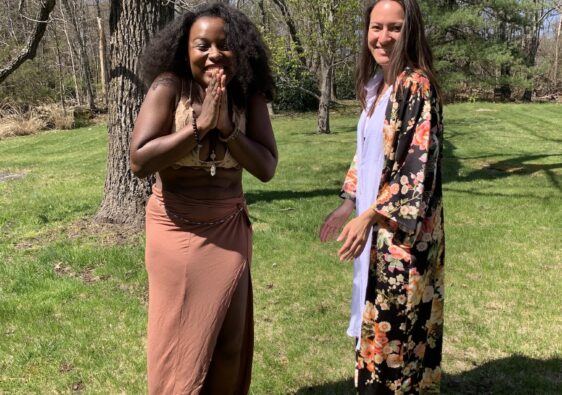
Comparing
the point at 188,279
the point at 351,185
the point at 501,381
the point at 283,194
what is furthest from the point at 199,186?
the point at 283,194

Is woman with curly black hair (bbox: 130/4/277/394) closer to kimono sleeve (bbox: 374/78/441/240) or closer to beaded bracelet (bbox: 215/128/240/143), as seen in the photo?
beaded bracelet (bbox: 215/128/240/143)

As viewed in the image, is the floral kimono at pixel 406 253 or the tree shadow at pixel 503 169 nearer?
the floral kimono at pixel 406 253

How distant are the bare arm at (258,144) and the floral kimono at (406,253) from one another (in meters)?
0.45

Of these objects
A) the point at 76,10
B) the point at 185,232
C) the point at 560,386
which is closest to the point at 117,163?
the point at 185,232

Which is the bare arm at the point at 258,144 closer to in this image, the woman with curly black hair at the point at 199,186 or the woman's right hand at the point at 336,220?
the woman with curly black hair at the point at 199,186

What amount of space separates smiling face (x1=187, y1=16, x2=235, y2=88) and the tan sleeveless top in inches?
4.7

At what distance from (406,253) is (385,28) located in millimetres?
893

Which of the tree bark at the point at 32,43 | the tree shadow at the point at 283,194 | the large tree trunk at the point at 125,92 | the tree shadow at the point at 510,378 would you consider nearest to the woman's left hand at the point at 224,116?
the tree shadow at the point at 510,378

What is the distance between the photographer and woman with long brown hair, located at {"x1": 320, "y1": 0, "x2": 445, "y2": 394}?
1854mm

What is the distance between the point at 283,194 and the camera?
736 centimetres

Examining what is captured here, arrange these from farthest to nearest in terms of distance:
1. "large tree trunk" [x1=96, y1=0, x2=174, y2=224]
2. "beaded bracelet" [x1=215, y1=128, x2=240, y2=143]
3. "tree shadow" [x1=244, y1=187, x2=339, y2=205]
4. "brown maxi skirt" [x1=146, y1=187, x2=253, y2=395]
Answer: "tree shadow" [x1=244, y1=187, x2=339, y2=205] → "large tree trunk" [x1=96, y1=0, x2=174, y2=224] → "brown maxi skirt" [x1=146, y1=187, x2=253, y2=395] → "beaded bracelet" [x1=215, y1=128, x2=240, y2=143]

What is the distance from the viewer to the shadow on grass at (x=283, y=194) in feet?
23.3

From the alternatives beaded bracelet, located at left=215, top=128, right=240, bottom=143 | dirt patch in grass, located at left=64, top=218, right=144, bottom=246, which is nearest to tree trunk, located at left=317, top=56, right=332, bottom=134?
dirt patch in grass, located at left=64, top=218, right=144, bottom=246

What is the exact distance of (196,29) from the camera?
184cm
